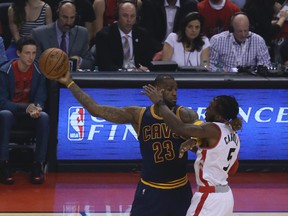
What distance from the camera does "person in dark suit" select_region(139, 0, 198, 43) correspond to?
11.2 m

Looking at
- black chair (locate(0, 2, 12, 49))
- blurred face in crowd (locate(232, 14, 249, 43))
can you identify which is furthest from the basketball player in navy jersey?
black chair (locate(0, 2, 12, 49))

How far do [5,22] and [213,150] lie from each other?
5.33 meters

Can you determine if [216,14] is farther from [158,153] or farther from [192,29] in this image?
[158,153]

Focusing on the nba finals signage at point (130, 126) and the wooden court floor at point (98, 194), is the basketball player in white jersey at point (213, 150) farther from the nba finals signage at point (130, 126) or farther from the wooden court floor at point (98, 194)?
the nba finals signage at point (130, 126)

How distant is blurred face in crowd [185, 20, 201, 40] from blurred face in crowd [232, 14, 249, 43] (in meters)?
0.50

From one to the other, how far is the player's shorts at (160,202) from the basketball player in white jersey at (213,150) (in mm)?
Answer: 243

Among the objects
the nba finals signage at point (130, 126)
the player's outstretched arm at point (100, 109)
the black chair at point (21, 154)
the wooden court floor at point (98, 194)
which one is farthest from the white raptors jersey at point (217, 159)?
the black chair at point (21, 154)

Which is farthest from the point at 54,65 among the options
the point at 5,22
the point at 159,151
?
the point at 5,22

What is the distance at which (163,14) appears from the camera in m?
11.2

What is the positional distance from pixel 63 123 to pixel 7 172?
2.76ft

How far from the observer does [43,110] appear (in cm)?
980

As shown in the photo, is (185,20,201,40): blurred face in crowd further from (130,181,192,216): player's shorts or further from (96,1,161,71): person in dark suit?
(130,181,192,216): player's shorts

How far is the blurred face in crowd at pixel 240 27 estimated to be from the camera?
10469 millimetres

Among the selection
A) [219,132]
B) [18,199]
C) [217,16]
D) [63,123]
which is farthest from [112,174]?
[219,132]
